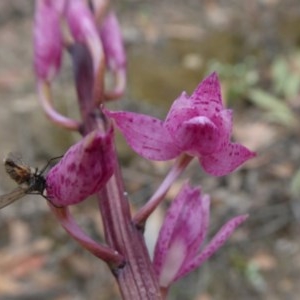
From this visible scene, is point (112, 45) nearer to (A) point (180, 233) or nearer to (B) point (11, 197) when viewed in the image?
(A) point (180, 233)

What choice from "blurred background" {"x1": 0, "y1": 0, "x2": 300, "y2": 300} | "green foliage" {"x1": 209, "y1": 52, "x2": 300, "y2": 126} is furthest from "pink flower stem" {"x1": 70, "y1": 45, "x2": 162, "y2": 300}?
"green foliage" {"x1": 209, "y1": 52, "x2": 300, "y2": 126}

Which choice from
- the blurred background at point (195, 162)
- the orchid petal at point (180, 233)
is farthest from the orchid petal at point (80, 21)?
the blurred background at point (195, 162)

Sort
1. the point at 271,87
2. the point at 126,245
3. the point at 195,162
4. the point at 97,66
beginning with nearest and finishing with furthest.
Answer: the point at 126,245
the point at 97,66
the point at 195,162
the point at 271,87

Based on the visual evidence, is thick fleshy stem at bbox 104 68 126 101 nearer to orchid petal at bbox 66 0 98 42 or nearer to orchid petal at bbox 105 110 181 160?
orchid petal at bbox 66 0 98 42

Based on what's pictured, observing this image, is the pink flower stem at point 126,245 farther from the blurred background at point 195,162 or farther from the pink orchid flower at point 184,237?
the blurred background at point 195,162

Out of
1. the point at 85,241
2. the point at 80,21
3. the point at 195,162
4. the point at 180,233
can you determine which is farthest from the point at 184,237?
the point at 195,162

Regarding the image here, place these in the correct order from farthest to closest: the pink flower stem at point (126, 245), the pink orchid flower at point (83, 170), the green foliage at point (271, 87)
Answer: the green foliage at point (271, 87) → the pink flower stem at point (126, 245) → the pink orchid flower at point (83, 170)

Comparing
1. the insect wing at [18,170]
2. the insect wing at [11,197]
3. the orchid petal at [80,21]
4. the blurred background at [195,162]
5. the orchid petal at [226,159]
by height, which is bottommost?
the blurred background at [195,162]
